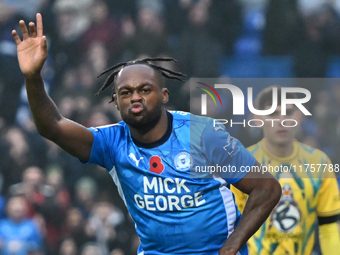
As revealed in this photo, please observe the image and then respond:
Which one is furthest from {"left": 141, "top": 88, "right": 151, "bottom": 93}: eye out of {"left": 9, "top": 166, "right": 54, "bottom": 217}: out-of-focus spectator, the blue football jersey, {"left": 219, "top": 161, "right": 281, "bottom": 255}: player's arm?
{"left": 9, "top": 166, "right": 54, "bottom": 217}: out-of-focus spectator

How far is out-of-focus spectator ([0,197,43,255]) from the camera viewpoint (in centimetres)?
672

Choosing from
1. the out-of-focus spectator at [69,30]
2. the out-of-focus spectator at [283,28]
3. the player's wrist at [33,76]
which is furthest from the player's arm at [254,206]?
the out-of-focus spectator at [69,30]

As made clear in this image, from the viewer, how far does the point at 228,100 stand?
7.30 metres

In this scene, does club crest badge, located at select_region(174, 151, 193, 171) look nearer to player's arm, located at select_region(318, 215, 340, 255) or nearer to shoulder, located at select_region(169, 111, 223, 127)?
shoulder, located at select_region(169, 111, 223, 127)

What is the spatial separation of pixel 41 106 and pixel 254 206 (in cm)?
147

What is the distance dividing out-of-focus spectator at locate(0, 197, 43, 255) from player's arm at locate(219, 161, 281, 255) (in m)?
4.15

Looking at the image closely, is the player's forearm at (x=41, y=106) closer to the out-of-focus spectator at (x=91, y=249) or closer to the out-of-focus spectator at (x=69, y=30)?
the out-of-focus spectator at (x=91, y=249)

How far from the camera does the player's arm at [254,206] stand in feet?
10.5

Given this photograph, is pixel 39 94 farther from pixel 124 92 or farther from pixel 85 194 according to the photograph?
pixel 85 194

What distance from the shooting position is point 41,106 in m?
3.11

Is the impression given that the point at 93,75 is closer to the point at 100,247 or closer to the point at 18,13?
the point at 18,13

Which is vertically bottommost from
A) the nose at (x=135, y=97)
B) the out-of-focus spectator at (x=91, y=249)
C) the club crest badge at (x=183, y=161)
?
the out-of-focus spectator at (x=91, y=249)

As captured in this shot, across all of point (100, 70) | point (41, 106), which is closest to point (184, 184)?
point (41, 106)

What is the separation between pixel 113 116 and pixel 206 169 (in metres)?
4.05
